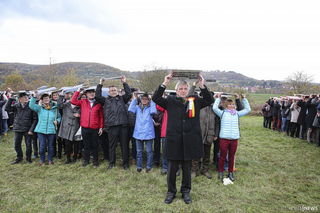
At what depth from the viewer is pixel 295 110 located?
10516mm

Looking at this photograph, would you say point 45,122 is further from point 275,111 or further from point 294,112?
point 275,111

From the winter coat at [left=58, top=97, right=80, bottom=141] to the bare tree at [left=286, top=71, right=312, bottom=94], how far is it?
26.7 m

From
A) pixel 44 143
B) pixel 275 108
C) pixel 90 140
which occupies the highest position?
pixel 275 108

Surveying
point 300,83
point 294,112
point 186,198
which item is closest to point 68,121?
point 186,198

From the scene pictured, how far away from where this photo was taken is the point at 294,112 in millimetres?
10594

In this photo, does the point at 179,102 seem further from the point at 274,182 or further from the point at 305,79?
the point at 305,79

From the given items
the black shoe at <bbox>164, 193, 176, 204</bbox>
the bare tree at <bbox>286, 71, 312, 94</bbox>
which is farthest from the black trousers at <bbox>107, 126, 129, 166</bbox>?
the bare tree at <bbox>286, 71, 312, 94</bbox>

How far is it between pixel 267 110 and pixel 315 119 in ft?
17.7

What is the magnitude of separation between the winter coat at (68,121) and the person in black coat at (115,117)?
3.29 feet

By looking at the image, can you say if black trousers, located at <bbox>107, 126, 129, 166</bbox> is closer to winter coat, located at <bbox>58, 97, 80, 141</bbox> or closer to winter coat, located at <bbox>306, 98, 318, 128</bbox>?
winter coat, located at <bbox>58, 97, 80, 141</bbox>

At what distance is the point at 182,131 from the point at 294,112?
937 centimetres

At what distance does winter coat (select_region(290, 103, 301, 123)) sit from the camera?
10453 millimetres

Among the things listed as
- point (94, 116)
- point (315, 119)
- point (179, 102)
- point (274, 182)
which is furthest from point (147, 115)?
point (315, 119)

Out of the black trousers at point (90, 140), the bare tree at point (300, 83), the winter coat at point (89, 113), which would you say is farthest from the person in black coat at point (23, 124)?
the bare tree at point (300, 83)
